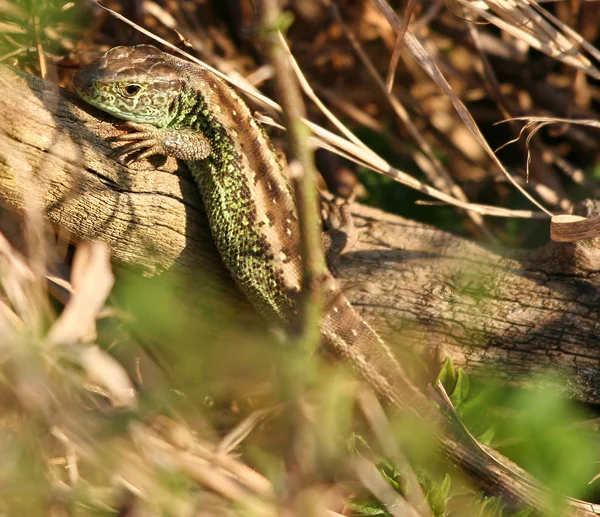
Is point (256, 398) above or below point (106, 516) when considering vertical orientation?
below

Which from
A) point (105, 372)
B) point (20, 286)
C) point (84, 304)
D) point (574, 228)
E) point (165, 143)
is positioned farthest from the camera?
point (165, 143)

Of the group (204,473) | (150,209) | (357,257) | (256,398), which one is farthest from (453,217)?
(204,473)

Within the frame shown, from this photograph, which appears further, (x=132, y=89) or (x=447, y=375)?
(x=132, y=89)

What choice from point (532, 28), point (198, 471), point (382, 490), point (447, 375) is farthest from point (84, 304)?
point (532, 28)

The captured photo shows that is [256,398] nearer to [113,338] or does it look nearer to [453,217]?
[113,338]

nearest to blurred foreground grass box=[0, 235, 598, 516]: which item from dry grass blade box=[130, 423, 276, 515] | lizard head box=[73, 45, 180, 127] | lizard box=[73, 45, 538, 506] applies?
dry grass blade box=[130, 423, 276, 515]

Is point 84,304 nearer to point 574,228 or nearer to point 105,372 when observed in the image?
point 105,372

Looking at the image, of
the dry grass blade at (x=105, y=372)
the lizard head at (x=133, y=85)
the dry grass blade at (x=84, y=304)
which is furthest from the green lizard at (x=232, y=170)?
the dry grass blade at (x=105, y=372)

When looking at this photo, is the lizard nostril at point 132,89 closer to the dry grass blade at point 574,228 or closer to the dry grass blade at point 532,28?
the dry grass blade at point 532,28
